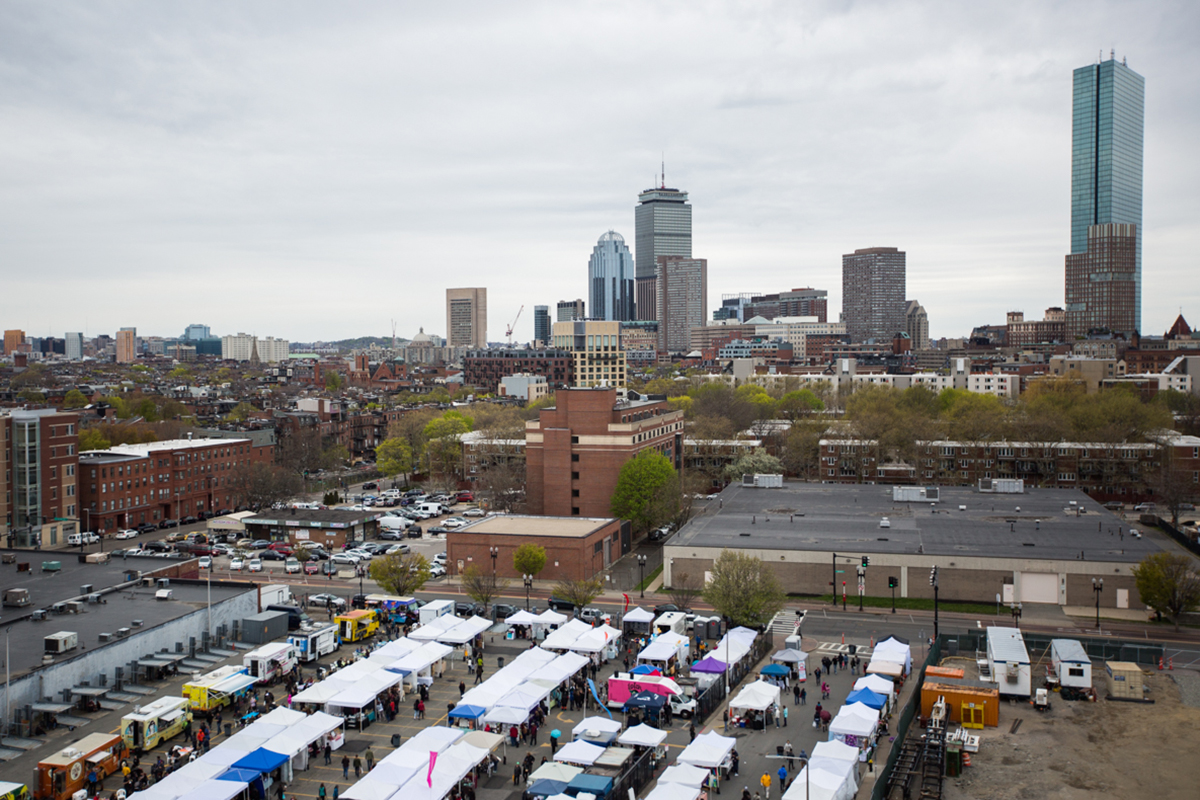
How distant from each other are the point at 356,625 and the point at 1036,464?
263 ft

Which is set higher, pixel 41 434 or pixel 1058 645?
pixel 41 434

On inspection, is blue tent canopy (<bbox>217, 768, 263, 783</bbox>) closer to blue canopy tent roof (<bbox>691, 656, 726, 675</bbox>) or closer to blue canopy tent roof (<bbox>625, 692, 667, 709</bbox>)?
blue canopy tent roof (<bbox>625, 692, 667, 709</bbox>)

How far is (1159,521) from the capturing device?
81.5m

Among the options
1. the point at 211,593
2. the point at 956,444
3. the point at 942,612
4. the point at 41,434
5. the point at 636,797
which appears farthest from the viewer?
the point at 956,444

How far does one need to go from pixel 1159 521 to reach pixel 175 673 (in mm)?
77584

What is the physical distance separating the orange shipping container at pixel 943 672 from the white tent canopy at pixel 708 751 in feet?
42.1

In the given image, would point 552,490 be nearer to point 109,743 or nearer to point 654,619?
point 654,619

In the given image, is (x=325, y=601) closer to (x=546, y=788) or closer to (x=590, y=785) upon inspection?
(x=546, y=788)

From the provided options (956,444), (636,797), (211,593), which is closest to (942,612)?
(636,797)

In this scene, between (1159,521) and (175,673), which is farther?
(1159,521)

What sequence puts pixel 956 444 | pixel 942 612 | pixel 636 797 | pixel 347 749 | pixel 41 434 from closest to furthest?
1. pixel 636 797
2. pixel 347 749
3. pixel 942 612
4. pixel 41 434
5. pixel 956 444

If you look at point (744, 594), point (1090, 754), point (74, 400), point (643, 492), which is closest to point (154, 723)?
point (744, 594)

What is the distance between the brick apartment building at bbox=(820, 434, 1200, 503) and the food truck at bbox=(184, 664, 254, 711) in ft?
257

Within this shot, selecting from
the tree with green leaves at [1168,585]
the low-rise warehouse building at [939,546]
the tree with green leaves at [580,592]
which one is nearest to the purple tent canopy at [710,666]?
the tree with green leaves at [580,592]
